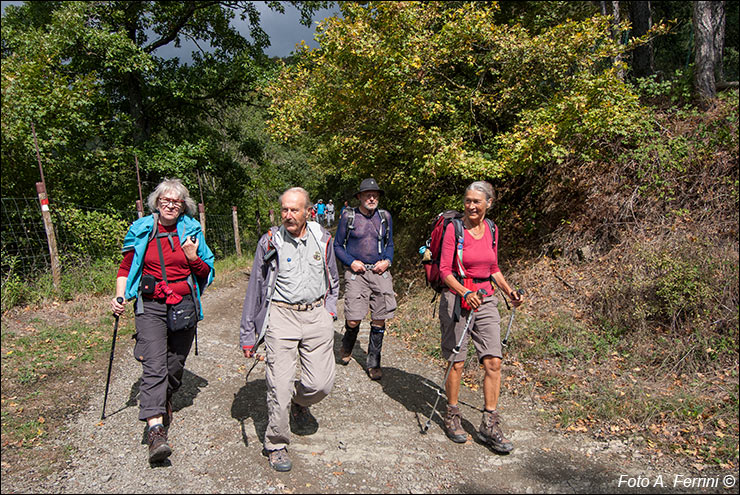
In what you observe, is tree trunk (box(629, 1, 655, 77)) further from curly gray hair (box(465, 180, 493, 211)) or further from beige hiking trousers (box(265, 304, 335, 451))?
beige hiking trousers (box(265, 304, 335, 451))

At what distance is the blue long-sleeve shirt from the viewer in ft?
17.4

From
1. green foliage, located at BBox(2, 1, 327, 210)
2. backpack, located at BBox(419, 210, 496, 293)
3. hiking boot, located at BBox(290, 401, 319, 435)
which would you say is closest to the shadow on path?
hiking boot, located at BBox(290, 401, 319, 435)

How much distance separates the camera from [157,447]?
10.8ft

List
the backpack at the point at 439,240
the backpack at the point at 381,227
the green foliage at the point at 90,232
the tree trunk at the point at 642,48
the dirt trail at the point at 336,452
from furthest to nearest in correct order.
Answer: the tree trunk at the point at 642,48, the green foliage at the point at 90,232, the backpack at the point at 381,227, the backpack at the point at 439,240, the dirt trail at the point at 336,452

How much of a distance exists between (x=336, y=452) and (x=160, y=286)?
6.45ft

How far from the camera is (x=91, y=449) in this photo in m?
3.65

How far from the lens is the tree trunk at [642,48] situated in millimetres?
9398

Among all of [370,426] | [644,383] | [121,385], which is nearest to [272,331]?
[370,426]

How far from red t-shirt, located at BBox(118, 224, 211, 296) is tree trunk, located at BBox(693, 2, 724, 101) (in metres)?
8.87

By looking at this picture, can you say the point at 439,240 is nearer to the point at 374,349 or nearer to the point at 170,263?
the point at 374,349

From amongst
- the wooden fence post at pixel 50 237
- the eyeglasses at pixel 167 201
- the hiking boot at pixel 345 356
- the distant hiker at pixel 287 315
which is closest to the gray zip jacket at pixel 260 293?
the distant hiker at pixel 287 315

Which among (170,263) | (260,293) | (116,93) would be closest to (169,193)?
(170,263)

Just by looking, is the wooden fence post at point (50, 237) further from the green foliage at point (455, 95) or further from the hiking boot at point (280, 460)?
the hiking boot at point (280, 460)

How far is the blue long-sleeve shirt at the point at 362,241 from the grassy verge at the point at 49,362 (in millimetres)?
3050
